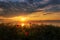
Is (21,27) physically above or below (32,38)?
above

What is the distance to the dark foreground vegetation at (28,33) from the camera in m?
13.0

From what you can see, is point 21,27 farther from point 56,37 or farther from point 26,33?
point 56,37

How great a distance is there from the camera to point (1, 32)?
13.4 metres

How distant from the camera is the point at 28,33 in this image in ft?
43.8

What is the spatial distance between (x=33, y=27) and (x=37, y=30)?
0.74 metres

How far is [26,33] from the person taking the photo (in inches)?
518

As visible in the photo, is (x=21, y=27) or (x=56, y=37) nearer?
(x=56, y=37)

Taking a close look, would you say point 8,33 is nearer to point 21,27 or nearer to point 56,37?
point 21,27

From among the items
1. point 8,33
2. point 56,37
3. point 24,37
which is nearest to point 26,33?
point 24,37

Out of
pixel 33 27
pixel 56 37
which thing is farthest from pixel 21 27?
pixel 56 37

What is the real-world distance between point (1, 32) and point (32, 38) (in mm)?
2447

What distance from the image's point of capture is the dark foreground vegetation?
42.8 ft

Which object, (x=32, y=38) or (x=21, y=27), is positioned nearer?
(x=32, y=38)

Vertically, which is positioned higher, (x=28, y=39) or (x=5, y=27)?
(x=5, y=27)
